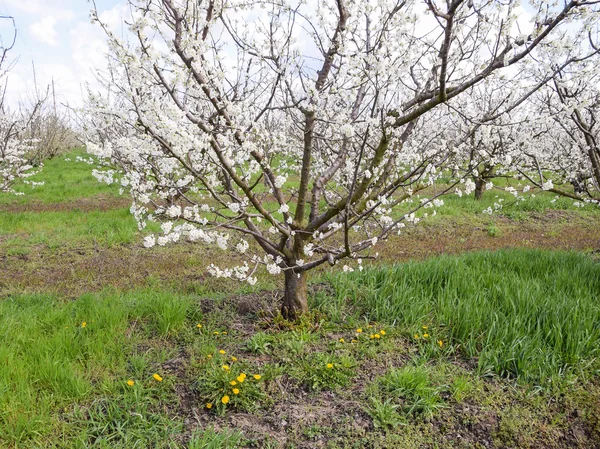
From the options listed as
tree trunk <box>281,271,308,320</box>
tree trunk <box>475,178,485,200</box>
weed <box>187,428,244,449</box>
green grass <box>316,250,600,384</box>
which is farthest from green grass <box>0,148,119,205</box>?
tree trunk <box>475,178,485,200</box>

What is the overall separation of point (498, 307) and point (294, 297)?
193cm

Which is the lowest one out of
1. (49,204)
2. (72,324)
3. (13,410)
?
(13,410)

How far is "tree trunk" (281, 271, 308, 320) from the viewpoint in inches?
145

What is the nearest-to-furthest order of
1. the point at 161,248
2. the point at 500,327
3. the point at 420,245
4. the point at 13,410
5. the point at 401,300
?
the point at 13,410 < the point at 500,327 < the point at 401,300 < the point at 161,248 < the point at 420,245

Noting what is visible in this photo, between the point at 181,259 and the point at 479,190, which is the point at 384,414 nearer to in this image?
the point at 181,259

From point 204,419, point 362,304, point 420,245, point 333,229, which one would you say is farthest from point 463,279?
point 420,245

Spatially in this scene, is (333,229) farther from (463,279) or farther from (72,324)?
(72,324)

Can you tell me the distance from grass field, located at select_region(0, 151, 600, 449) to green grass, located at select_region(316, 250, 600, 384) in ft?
0.06

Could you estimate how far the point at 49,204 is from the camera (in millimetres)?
10641

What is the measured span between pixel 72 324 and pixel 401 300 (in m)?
3.03

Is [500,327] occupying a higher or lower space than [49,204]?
lower

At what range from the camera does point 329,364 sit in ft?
9.91

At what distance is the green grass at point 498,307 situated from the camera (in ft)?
10.6

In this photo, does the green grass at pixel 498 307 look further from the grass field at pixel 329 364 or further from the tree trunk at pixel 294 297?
the tree trunk at pixel 294 297
